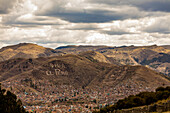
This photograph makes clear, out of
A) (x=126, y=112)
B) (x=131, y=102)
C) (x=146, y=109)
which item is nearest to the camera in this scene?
(x=146, y=109)

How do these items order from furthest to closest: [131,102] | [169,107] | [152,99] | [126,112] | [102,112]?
[102,112], [131,102], [152,99], [126,112], [169,107]

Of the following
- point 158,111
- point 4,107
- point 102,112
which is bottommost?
point 102,112

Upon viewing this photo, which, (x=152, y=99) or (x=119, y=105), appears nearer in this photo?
(x=152, y=99)

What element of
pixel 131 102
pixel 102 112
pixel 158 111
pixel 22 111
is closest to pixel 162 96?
pixel 131 102

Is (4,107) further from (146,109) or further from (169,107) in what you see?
(169,107)

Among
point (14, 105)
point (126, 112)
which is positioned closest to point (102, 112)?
point (14, 105)

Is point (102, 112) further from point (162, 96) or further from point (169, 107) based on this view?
point (169, 107)

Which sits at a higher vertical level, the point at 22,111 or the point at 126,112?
the point at 126,112

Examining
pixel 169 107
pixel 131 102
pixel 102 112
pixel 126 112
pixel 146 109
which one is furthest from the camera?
pixel 102 112

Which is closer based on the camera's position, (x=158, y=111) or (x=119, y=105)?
(x=158, y=111)
